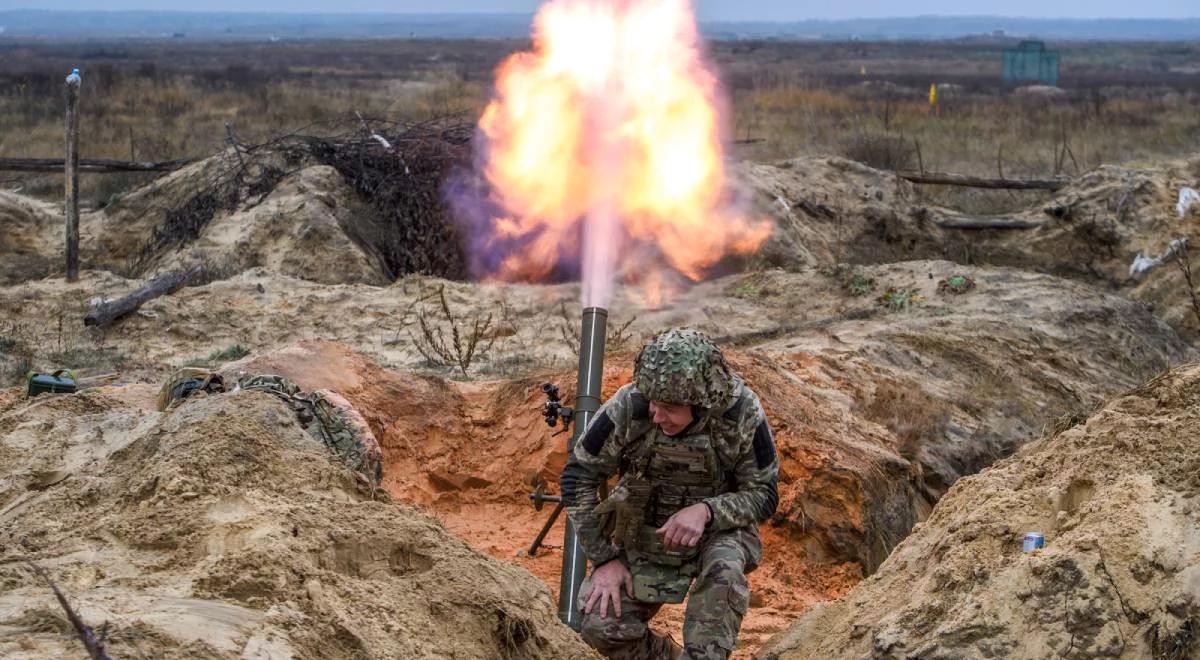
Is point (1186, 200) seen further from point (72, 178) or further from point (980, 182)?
point (72, 178)

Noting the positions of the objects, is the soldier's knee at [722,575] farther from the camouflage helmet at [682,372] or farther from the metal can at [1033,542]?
the metal can at [1033,542]

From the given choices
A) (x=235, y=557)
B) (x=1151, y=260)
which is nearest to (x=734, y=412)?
(x=235, y=557)

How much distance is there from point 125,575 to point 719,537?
88.9 inches

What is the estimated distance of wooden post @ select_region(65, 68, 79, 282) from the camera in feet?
47.4

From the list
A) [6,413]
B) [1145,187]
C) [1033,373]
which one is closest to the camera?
[6,413]

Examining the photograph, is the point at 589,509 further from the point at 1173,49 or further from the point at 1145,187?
the point at 1173,49

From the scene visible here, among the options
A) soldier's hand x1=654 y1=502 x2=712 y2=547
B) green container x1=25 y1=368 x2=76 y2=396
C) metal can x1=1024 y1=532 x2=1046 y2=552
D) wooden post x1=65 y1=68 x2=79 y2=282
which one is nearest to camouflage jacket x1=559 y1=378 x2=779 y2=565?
soldier's hand x1=654 y1=502 x2=712 y2=547

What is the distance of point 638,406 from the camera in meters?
5.88

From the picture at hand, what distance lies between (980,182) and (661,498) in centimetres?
1542

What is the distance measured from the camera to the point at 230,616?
14.6 ft

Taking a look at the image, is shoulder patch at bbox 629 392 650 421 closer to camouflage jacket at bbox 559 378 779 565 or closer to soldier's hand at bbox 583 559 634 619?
camouflage jacket at bbox 559 378 779 565

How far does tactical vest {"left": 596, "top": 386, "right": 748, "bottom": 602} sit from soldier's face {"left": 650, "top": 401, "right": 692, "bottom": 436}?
0.08m

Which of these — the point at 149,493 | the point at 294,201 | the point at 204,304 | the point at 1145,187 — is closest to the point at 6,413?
the point at 149,493

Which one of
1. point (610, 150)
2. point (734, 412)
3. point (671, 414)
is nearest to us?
point (671, 414)
